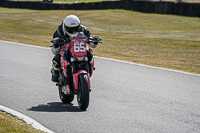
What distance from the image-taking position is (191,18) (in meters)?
34.5

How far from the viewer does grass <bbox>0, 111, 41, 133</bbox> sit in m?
4.90

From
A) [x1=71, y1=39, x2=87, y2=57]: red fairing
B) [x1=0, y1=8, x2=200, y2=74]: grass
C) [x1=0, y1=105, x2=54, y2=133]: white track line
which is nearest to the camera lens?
[x1=0, y1=105, x2=54, y2=133]: white track line

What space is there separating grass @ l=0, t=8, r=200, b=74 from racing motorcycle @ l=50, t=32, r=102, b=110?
5.41 m

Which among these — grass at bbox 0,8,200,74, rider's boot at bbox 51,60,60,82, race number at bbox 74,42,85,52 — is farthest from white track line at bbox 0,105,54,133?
grass at bbox 0,8,200,74

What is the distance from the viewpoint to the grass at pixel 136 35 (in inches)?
596

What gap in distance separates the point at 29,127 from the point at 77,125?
0.74 meters

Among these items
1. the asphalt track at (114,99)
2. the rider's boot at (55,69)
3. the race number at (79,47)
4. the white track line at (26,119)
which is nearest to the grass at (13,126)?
the white track line at (26,119)

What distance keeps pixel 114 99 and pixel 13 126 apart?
2.71 metres

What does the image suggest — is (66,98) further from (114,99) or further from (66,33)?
(66,33)

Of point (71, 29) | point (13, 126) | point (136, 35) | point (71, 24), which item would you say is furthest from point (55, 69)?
point (136, 35)

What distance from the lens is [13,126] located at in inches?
201

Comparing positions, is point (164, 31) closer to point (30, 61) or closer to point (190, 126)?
point (30, 61)

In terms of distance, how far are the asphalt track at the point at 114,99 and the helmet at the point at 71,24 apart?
1.43 meters

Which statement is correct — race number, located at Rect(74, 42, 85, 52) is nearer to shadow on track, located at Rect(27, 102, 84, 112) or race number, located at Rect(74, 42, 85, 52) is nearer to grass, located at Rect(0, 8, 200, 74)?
shadow on track, located at Rect(27, 102, 84, 112)
